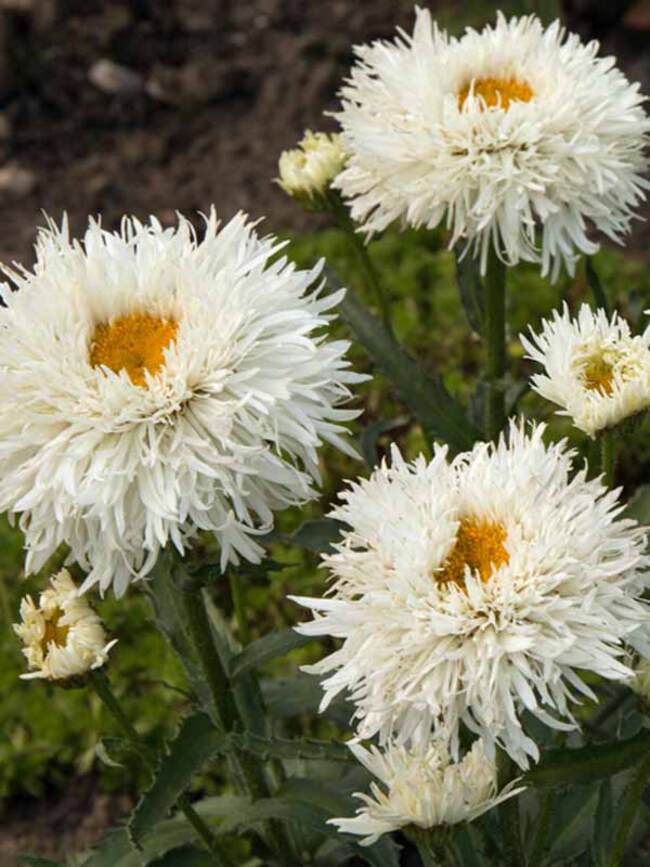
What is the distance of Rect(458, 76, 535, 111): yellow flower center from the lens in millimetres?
1922

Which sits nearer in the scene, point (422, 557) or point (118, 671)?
point (422, 557)

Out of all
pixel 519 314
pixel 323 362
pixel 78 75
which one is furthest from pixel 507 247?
pixel 78 75

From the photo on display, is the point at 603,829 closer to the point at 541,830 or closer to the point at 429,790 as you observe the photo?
the point at 541,830

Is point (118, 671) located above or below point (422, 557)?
above

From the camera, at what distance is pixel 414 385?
196cm

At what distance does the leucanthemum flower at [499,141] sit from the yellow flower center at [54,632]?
2.29ft

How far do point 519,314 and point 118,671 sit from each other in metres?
1.28

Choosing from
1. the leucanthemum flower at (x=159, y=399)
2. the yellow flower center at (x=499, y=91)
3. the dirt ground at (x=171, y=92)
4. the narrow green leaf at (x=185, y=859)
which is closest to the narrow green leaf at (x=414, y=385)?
the yellow flower center at (x=499, y=91)

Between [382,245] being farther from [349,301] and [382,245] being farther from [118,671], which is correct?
[349,301]

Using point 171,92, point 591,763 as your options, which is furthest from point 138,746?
point 171,92

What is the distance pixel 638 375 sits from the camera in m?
1.46

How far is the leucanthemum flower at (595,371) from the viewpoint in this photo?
1447 millimetres

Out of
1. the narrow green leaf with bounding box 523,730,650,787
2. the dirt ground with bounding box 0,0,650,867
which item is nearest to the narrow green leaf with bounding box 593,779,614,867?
the narrow green leaf with bounding box 523,730,650,787

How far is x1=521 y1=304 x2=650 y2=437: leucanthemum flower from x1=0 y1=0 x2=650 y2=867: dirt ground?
8.18ft
